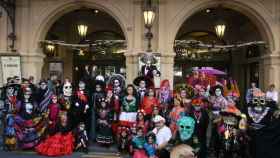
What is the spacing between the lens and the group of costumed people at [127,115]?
9336 millimetres

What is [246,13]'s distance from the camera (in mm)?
13562

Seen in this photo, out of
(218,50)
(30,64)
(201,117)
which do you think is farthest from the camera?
(218,50)

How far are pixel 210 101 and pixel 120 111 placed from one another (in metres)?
2.19

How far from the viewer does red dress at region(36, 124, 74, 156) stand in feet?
34.0

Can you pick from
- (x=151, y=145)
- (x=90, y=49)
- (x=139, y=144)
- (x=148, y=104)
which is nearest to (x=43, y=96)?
(x=148, y=104)

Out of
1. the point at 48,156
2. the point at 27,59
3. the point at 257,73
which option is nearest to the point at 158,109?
the point at 48,156

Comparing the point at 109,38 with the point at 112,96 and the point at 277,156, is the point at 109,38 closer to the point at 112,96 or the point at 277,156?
the point at 112,96

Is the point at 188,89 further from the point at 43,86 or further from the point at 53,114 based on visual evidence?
the point at 43,86

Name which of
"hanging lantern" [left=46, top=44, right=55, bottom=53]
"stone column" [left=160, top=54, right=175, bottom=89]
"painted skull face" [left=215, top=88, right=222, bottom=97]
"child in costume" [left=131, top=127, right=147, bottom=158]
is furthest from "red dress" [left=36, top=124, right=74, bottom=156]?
"hanging lantern" [left=46, top=44, right=55, bottom=53]

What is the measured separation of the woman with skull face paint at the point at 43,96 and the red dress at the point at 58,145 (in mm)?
904

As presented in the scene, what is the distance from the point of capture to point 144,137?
31.4 feet

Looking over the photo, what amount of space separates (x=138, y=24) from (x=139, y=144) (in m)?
4.99

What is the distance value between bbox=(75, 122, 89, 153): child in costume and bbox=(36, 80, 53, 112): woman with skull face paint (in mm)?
1130

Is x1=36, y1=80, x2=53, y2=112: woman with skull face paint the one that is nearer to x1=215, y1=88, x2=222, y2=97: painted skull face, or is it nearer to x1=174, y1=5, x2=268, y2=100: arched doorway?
x1=215, y1=88, x2=222, y2=97: painted skull face
